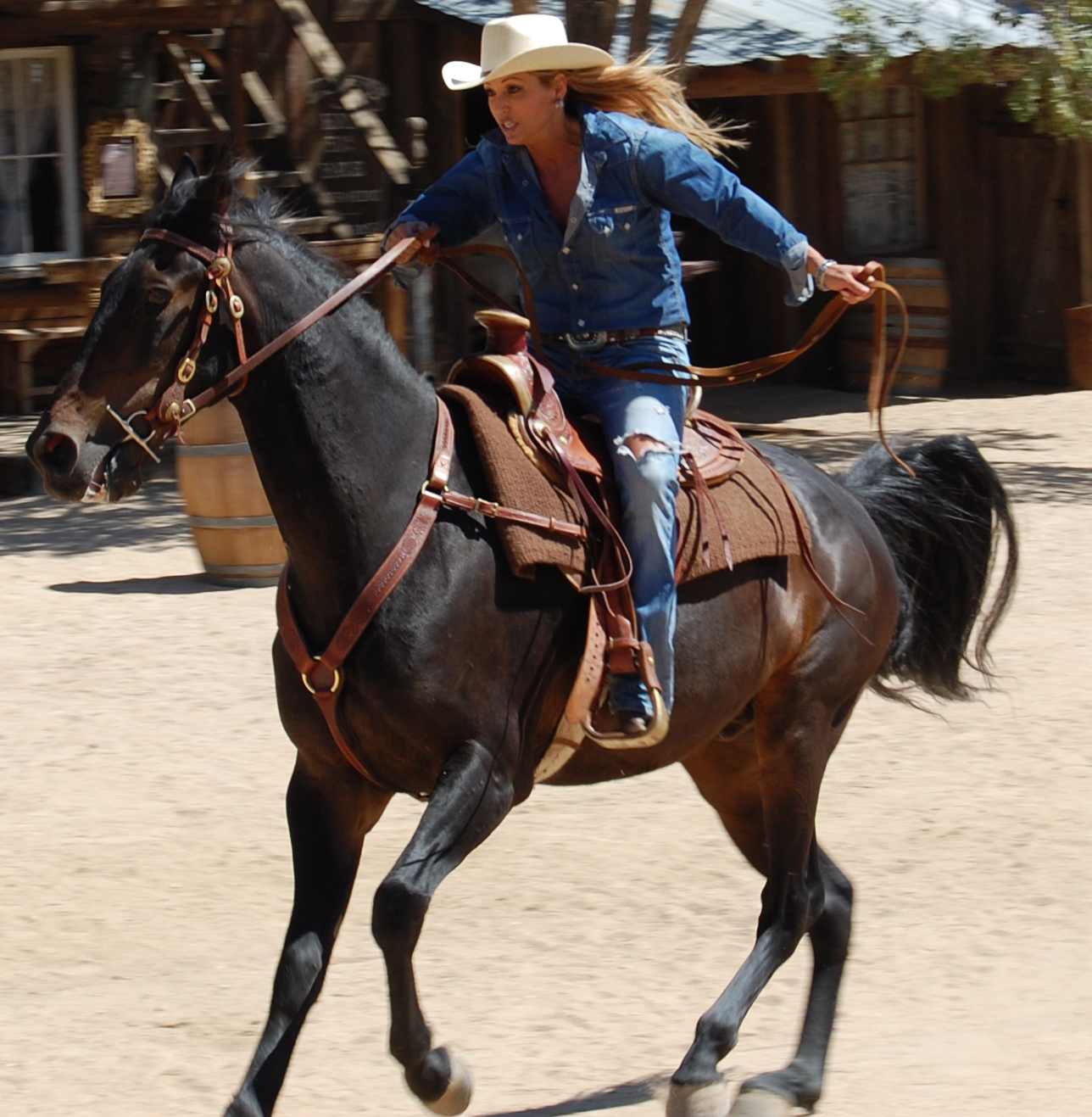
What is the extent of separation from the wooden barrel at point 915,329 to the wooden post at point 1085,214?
1.29m

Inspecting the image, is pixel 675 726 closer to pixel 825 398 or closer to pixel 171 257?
pixel 171 257

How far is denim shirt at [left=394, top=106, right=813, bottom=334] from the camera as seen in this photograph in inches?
151

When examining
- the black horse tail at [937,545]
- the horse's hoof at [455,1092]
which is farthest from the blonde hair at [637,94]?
the horse's hoof at [455,1092]

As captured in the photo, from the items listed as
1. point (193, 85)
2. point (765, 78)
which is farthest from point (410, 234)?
point (765, 78)

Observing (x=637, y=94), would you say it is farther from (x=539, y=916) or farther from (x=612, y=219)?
(x=539, y=916)

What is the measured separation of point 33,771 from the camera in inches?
247

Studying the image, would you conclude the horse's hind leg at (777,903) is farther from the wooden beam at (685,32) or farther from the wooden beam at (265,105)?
the wooden beam at (265,105)

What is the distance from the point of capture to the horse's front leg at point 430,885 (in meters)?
3.47

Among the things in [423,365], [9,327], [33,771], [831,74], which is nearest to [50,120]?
[9,327]

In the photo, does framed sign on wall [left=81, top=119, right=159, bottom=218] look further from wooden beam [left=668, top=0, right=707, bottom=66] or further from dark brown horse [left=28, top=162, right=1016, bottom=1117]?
dark brown horse [left=28, top=162, right=1016, bottom=1117]

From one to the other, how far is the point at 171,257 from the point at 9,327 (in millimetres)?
10452

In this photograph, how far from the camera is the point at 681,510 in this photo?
4086 mm

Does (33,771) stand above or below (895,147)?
below

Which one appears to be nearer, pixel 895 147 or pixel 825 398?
pixel 825 398
